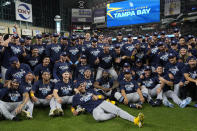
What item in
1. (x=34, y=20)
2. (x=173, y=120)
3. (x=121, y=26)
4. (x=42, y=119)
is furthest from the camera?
(x=34, y=20)

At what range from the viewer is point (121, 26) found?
1224 inches

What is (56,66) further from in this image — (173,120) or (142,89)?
(173,120)

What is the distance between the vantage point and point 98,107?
15.2 feet

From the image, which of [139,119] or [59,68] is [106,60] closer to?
[59,68]

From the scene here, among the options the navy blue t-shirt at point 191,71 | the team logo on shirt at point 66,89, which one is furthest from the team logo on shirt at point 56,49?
the navy blue t-shirt at point 191,71

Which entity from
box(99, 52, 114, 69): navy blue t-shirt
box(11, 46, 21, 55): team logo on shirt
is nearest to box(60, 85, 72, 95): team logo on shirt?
box(99, 52, 114, 69): navy blue t-shirt

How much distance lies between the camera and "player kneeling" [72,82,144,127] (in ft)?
13.8

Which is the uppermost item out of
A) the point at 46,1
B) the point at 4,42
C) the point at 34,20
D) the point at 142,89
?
the point at 46,1

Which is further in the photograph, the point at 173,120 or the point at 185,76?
the point at 185,76

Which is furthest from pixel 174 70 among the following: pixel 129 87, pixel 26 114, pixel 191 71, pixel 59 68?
pixel 26 114

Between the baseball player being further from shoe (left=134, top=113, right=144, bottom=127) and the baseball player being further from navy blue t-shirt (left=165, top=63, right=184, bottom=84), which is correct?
shoe (left=134, top=113, right=144, bottom=127)

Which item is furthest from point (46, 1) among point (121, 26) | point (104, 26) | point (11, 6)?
point (121, 26)

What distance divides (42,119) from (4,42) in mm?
3140

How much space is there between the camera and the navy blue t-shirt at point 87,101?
4.77 metres
